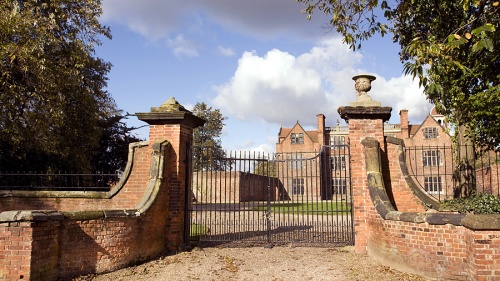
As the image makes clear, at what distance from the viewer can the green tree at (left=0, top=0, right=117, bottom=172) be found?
476 inches

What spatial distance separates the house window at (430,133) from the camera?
45.4m

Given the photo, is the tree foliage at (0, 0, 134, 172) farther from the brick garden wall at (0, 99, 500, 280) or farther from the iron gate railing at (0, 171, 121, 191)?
the brick garden wall at (0, 99, 500, 280)

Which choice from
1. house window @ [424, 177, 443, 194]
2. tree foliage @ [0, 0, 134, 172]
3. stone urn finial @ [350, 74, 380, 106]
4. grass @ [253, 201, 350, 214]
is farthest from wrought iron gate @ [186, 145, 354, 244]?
tree foliage @ [0, 0, 134, 172]

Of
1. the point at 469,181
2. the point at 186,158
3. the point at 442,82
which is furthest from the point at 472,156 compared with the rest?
the point at 186,158

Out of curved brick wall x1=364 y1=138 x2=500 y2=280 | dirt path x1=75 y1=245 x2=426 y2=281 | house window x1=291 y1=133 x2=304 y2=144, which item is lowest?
dirt path x1=75 y1=245 x2=426 y2=281

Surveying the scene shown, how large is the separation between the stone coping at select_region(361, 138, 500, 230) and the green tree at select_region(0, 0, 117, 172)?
10369 mm

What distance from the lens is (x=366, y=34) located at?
30.0 ft

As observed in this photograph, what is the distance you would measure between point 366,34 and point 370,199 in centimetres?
406

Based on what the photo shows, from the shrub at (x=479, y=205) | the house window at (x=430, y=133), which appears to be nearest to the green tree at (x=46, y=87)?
the shrub at (x=479, y=205)

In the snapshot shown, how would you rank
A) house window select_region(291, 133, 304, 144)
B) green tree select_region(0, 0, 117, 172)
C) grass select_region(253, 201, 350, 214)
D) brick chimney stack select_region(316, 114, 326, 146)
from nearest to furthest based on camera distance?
grass select_region(253, 201, 350, 214) < green tree select_region(0, 0, 117, 172) < brick chimney stack select_region(316, 114, 326, 146) < house window select_region(291, 133, 304, 144)

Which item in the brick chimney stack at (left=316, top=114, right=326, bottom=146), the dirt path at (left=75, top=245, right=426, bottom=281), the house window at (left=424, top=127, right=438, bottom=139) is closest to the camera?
the dirt path at (left=75, top=245, right=426, bottom=281)

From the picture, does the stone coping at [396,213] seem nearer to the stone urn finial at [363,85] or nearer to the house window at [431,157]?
the house window at [431,157]

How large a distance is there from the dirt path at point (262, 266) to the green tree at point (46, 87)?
8.27 m

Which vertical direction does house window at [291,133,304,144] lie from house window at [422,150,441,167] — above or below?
above
